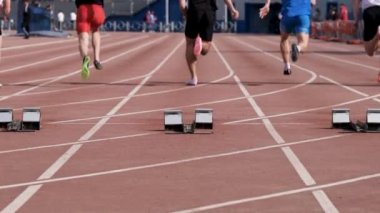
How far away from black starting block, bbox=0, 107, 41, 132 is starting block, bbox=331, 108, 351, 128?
2.96 meters

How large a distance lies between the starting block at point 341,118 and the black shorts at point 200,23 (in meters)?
5.85

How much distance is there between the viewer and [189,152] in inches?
357

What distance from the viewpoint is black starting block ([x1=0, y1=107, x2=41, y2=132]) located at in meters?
10.3

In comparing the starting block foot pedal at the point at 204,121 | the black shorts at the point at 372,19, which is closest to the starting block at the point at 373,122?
the starting block foot pedal at the point at 204,121

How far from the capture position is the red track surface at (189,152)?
6898mm

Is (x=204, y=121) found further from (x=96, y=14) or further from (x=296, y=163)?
(x=96, y=14)

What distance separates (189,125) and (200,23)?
601 cm

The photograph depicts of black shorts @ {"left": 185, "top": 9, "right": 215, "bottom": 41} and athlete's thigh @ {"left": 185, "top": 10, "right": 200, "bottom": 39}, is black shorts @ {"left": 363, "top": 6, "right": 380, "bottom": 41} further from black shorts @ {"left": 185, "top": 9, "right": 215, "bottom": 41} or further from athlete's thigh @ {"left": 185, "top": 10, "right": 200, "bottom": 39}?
athlete's thigh @ {"left": 185, "top": 10, "right": 200, "bottom": 39}

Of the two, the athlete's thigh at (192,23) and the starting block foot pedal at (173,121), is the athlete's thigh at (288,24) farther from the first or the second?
the starting block foot pedal at (173,121)

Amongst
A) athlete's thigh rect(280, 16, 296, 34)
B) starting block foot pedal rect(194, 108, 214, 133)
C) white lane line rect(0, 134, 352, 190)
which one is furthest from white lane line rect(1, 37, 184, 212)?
athlete's thigh rect(280, 16, 296, 34)

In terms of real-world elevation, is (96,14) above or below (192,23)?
above

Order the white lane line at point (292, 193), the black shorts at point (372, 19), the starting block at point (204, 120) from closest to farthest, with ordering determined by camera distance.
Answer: the white lane line at point (292, 193) → the starting block at point (204, 120) → the black shorts at point (372, 19)

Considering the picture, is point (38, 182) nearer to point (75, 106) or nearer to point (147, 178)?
point (147, 178)

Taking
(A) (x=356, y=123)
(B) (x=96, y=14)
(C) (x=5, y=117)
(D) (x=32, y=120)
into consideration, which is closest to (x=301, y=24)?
(B) (x=96, y=14)
